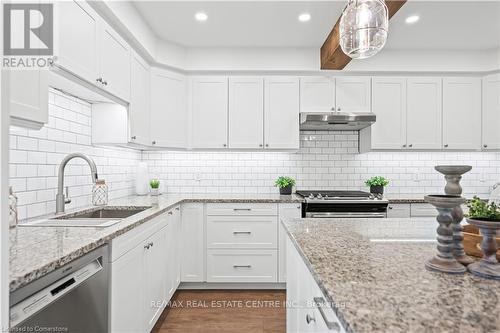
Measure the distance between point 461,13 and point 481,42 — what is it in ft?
2.88

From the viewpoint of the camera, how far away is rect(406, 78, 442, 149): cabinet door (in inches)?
136

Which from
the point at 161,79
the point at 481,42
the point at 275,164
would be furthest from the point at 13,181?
the point at 481,42

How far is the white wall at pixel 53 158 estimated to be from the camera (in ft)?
5.67

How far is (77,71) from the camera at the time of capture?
178 centimetres

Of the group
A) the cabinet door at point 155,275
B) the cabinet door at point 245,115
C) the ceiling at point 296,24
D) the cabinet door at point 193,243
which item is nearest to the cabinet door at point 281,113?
the cabinet door at point 245,115

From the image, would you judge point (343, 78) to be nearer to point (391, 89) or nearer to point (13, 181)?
point (391, 89)

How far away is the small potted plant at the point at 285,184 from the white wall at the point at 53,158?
180cm

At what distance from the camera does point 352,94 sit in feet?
11.3

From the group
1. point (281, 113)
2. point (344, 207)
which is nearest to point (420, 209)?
point (344, 207)

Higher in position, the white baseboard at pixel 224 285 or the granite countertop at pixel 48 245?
the granite countertop at pixel 48 245

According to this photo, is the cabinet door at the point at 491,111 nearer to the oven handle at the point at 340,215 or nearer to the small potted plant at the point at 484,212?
the oven handle at the point at 340,215

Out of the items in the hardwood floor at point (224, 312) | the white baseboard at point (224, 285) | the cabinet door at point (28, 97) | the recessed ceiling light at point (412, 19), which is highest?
the recessed ceiling light at point (412, 19)

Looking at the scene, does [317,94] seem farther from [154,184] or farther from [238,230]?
[154,184]

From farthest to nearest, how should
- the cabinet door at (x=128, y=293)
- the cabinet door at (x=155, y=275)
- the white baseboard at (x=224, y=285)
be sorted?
1. the white baseboard at (x=224, y=285)
2. the cabinet door at (x=155, y=275)
3. the cabinet door at (x=128, y=293)
